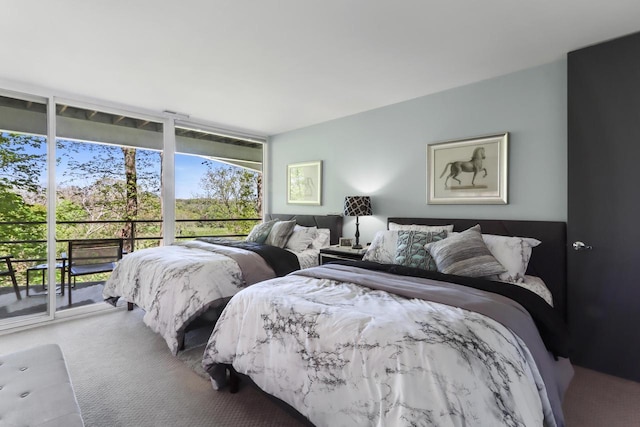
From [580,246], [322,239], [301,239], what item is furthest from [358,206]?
[580,246]

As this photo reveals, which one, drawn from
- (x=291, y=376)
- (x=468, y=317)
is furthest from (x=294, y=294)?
(x=468, y=317)

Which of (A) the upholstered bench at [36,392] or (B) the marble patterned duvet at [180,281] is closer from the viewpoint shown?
(A) the upholstered bench at [36,392]

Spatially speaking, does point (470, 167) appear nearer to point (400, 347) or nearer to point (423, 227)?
point (423, 227)

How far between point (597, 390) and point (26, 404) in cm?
321

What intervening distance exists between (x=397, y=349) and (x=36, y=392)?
151cm

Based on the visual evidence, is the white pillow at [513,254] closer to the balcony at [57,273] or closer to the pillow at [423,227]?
the pillow at [423,227]

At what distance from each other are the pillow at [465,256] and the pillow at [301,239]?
173 cm

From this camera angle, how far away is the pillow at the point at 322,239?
158 inches

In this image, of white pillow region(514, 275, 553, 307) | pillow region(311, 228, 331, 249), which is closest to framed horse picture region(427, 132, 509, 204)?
→ white pillow region(514, 275, 553, 307)

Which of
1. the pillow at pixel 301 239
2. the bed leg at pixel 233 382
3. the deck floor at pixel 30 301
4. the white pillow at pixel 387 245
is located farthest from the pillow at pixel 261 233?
the deck floor at pixel 30 301

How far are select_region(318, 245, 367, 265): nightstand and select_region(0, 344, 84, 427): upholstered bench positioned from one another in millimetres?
2481

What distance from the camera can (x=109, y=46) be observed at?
2402 millimetres

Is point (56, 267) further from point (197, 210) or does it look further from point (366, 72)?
point (366, 72)

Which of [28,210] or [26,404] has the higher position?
[28,210]
